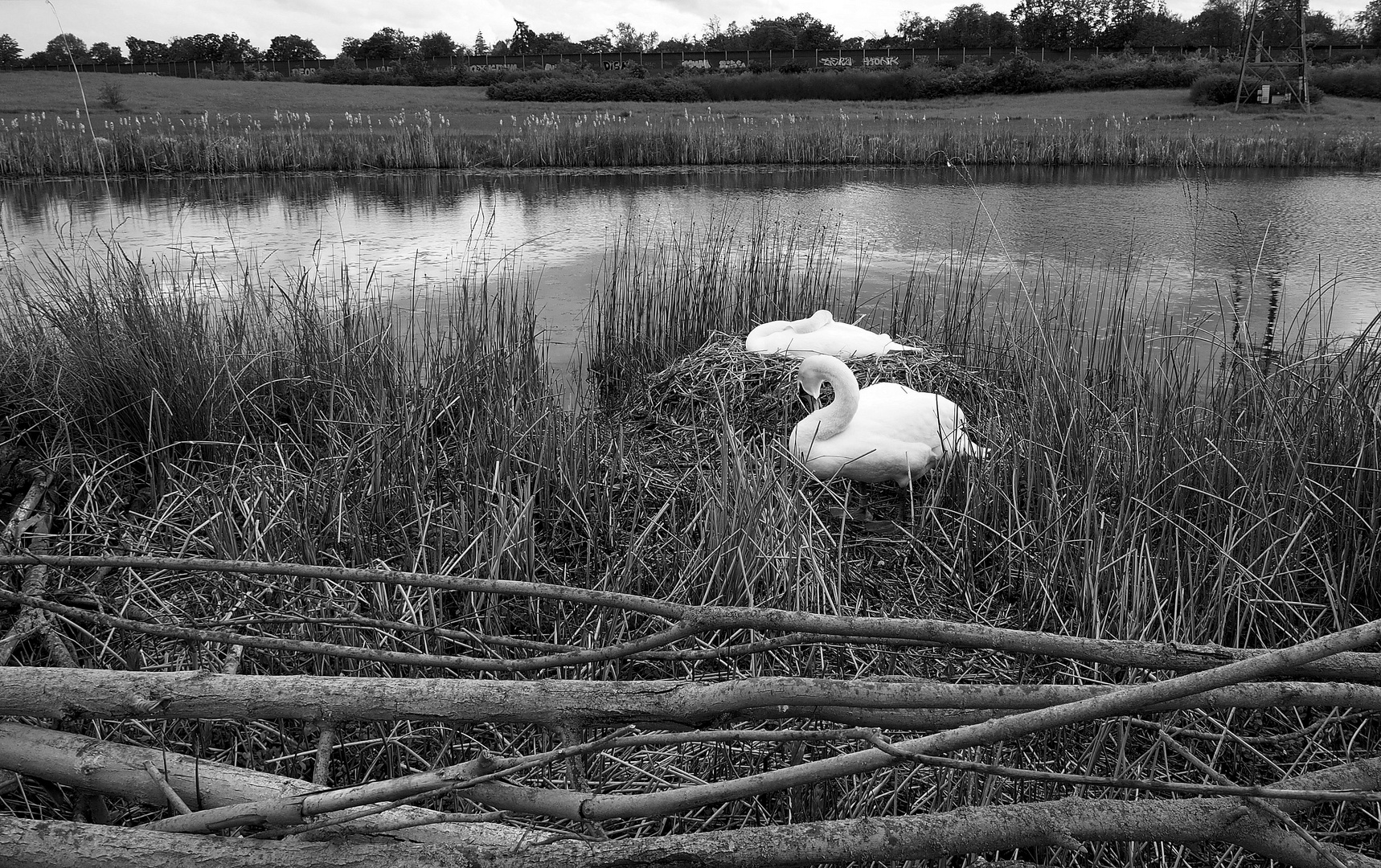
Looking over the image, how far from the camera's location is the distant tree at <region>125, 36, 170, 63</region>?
69.4 m

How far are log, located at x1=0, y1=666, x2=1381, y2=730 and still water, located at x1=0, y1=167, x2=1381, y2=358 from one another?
3181mm

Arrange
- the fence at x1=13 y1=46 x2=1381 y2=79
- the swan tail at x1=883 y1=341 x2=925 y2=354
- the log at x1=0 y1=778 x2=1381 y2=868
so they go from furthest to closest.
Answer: the fence at x1=13 y1=46 x2=1381 y2=79, the swan tail at x1=883 y1=341 x2=925 y2=354, the log at x1=0 y1=778 x2=1381 y2=868

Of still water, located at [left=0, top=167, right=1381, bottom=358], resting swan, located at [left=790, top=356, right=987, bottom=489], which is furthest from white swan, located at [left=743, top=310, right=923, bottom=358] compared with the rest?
resting swan, located at [left=790, top=356, right=987, bottom=489]

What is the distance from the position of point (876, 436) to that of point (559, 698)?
247 cm

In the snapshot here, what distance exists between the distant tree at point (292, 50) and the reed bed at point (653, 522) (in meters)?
79.4

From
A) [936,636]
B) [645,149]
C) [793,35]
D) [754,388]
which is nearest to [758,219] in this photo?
[754,388]

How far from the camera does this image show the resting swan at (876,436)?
3643 mm

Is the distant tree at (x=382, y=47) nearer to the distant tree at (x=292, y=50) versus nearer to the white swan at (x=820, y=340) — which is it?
the distant tree at (x=292, y=50)

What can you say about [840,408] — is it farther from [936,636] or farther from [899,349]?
[936,636]

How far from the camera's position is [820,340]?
4.98 meters

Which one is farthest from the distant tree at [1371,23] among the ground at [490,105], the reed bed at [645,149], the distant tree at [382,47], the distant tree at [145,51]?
the distant tree at [145,51]

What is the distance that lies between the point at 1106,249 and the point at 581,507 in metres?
8.06

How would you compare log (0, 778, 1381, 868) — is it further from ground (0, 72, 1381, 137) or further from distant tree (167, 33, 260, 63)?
distant tree (167, 33, 260, 63)

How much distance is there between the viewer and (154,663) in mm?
2422
